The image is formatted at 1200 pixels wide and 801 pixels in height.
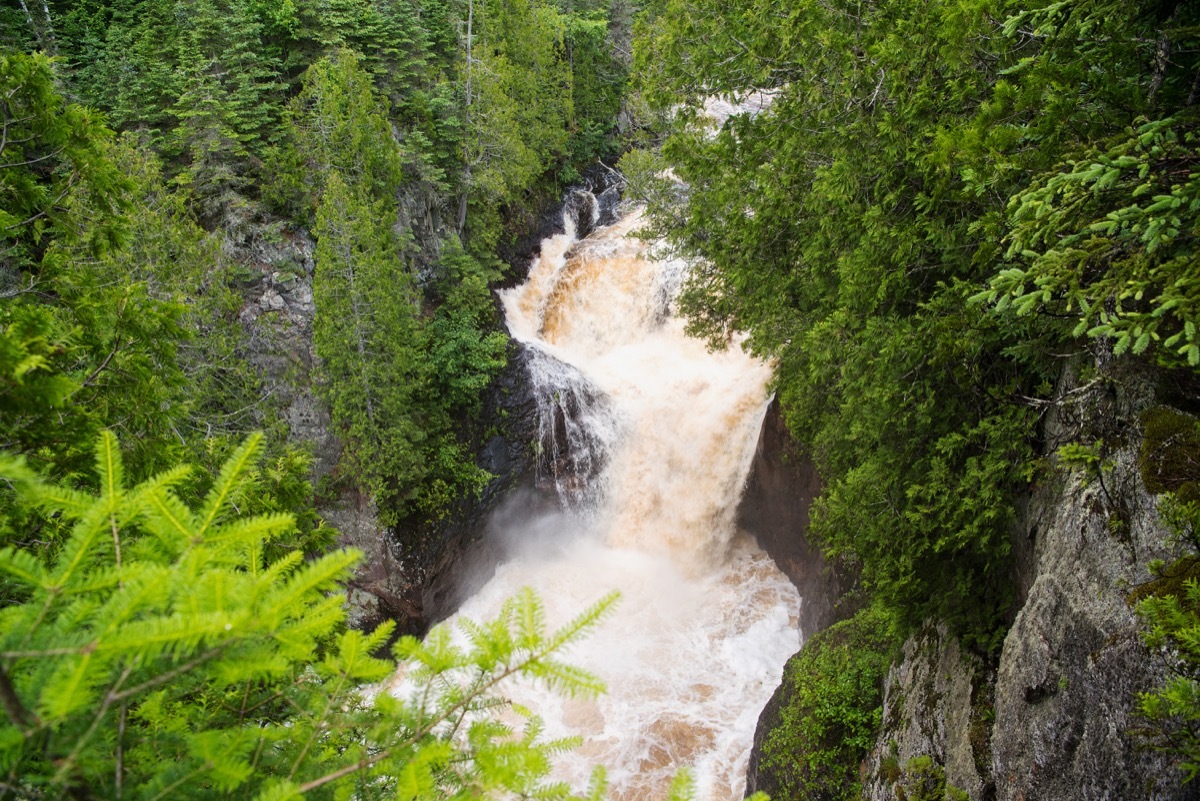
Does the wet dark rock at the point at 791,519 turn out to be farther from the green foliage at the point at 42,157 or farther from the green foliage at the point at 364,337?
the green foliage at the point at 42,157

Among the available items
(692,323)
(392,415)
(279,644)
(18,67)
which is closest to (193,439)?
(18,67)

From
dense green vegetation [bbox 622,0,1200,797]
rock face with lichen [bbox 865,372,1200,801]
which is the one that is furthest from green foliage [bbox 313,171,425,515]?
rock face with lichen [bbox 865,372,1200,801]

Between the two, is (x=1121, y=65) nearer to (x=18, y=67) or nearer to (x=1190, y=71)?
(x=1190, y=71)

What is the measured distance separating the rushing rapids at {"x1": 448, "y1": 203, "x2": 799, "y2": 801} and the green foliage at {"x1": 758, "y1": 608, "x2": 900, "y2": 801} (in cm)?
211

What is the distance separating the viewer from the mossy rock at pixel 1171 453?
379cm

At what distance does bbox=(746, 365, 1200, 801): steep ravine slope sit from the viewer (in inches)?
151

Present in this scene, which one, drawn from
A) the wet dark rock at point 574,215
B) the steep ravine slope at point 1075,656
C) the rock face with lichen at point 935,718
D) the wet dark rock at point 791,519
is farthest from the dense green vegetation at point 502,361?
the wet dark rock at point 574,215

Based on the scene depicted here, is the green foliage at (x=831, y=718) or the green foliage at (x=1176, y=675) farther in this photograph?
the green foliage at (x=831, y=718)

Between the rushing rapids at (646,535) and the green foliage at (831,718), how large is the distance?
211 cm

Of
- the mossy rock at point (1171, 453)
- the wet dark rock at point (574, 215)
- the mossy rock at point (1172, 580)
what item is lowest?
the mossy rock at point (1172, 580)

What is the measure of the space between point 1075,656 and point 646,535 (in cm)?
1273

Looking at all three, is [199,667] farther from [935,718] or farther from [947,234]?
[935,718]

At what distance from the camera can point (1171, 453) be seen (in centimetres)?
393

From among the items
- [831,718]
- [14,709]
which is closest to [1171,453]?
[14,709]
